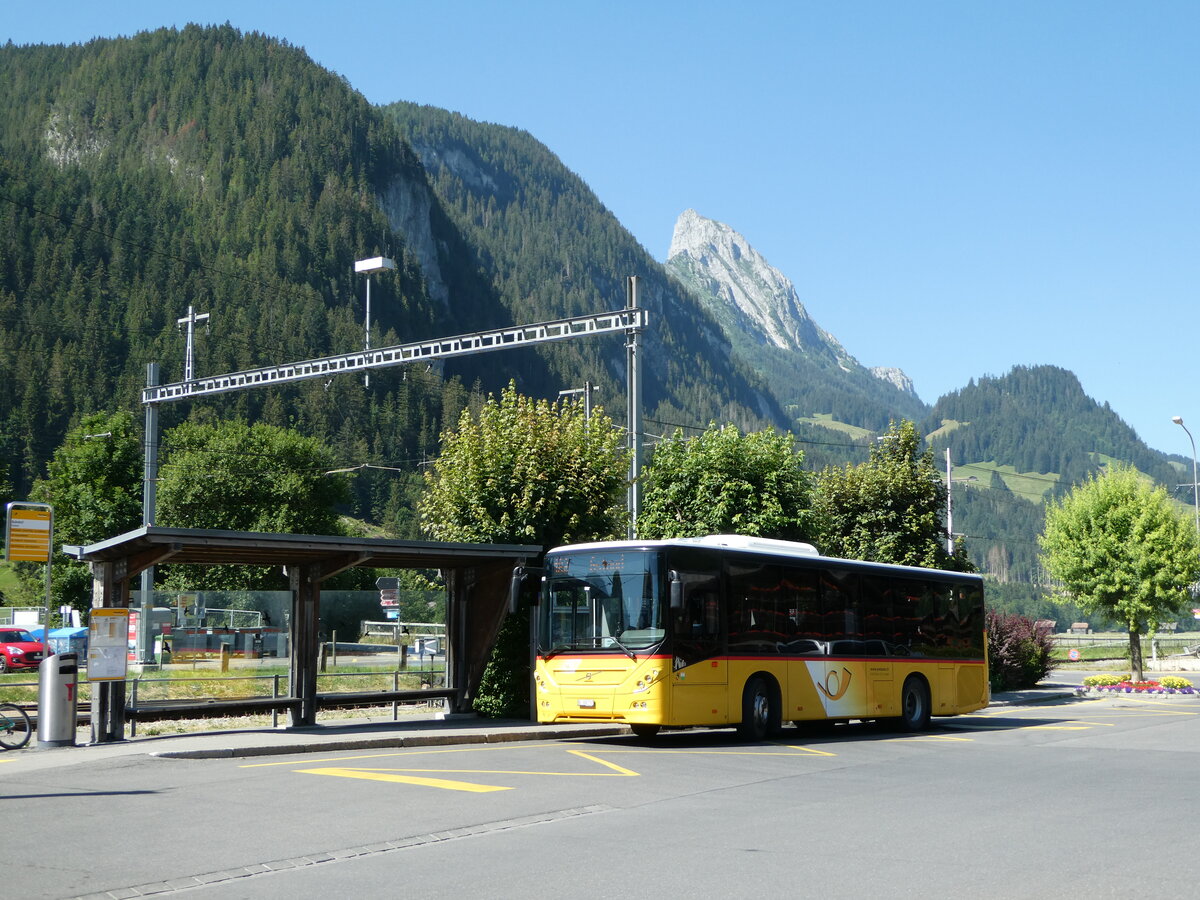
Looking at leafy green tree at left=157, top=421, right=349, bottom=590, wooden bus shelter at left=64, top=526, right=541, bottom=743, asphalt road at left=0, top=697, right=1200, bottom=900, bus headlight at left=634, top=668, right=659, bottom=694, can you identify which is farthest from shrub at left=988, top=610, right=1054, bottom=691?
leafy green tree at left=157, top=421, right=349, bottom=590

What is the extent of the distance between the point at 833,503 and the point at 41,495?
198 feet

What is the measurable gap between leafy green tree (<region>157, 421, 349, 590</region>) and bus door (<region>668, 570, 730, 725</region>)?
57.4 m

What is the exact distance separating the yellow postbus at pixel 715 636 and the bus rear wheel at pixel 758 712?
0.02 m

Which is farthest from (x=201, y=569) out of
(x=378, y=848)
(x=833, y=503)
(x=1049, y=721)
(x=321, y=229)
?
(x=321, y=229)

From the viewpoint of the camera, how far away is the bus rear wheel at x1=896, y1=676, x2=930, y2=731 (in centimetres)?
2397

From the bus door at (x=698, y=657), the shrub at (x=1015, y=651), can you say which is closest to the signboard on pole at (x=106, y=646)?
the bus door at (x=698, y=657)

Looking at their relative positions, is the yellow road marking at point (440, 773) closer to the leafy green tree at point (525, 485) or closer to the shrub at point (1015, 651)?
the leafy green tree at point (525, 485)

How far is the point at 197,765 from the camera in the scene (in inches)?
606

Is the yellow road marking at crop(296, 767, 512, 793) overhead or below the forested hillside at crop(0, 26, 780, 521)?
below

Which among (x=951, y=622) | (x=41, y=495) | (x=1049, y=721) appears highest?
(x=41, y=495)

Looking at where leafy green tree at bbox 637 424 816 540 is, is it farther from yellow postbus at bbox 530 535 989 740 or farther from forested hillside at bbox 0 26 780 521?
forested hillside at bbox 0 26 780 521

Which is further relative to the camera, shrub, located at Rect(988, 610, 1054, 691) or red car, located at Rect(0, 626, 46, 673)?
red car, located at Rect(0, 626, 46, 673)

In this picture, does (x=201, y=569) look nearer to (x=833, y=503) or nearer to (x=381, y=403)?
(x=833, y=503)

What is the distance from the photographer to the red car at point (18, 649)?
46.0m
